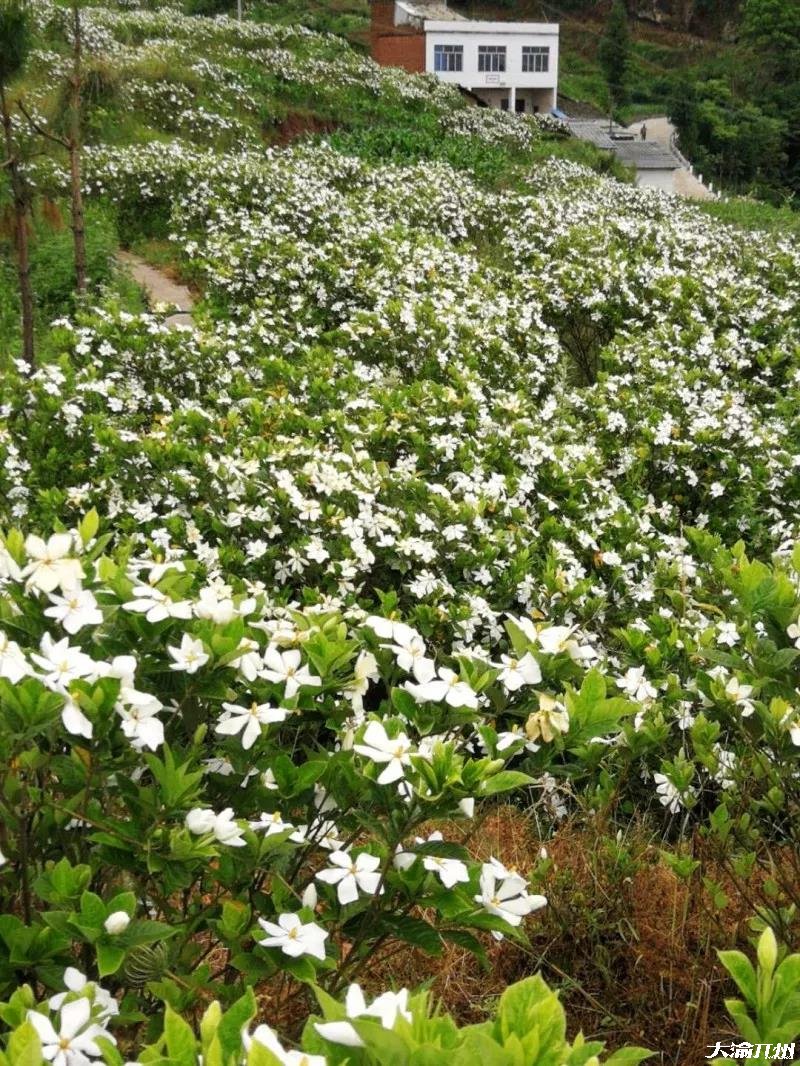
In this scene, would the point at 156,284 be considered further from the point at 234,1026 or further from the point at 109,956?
the point at 234,1026

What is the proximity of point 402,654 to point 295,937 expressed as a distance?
20.2 inches

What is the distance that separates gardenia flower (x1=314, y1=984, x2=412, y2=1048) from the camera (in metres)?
0.90

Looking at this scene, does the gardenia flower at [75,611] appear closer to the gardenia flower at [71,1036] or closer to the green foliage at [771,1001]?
the gardenia flower at [71,1036]

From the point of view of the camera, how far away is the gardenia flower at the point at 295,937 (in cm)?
136

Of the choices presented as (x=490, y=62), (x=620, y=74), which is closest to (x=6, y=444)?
(x=490, y=62)

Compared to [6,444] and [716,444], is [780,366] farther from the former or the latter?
[6,444]

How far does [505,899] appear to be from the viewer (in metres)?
1.50

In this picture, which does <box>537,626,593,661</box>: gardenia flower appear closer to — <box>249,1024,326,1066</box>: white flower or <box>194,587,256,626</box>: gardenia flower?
<box>194,587,256,626</box>: gardenia flower

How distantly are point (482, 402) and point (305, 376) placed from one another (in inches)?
38.1

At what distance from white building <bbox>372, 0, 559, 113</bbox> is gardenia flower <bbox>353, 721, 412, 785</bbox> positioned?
42903 millimetres

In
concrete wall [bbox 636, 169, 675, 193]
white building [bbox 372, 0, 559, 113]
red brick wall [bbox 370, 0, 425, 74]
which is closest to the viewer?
concrete wall [bbox 636, 169, 675, 193]

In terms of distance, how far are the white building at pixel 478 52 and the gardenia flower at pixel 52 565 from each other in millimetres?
42726

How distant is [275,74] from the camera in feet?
72.6

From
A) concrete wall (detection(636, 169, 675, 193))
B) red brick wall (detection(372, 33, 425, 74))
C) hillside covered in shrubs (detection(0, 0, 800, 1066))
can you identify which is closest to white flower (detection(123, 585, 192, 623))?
hillside covered in shrubs (detection(0, 0, 800, 1066))
